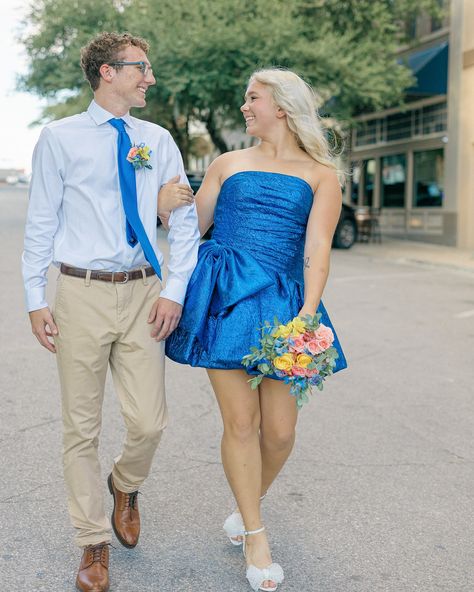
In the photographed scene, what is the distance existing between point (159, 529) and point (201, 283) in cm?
118

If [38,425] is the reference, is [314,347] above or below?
above

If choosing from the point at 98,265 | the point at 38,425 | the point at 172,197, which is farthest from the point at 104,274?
the point at 38,425

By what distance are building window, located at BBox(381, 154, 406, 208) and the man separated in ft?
75.1

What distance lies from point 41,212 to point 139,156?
16.6 inches

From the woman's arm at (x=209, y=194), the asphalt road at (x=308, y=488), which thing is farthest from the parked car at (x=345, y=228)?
the woman's arm at (x=209, y=194)

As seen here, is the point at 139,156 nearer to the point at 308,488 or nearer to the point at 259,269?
the point at 259,269

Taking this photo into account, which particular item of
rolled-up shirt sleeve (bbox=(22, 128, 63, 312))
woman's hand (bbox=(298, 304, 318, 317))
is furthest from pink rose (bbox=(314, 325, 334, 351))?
rolled-up shirt sleeve (bbox=(22, 128, 63, 312))

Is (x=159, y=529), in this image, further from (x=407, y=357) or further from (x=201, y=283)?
(x=407, y=357)

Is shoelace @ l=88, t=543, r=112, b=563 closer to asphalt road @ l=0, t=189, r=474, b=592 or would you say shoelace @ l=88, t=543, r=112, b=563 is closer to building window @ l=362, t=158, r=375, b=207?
asphalt road @ l=0, t=189, r=474, b=592

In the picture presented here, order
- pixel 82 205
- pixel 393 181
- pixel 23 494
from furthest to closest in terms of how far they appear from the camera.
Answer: pixel 393 181
pixel 23 494
pixel 82 205

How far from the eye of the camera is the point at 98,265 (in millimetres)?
3150

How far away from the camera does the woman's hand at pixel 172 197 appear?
3.19 m

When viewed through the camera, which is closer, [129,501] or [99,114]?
[99,114]

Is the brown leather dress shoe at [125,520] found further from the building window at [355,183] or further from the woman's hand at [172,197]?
the building window at [355,183]
